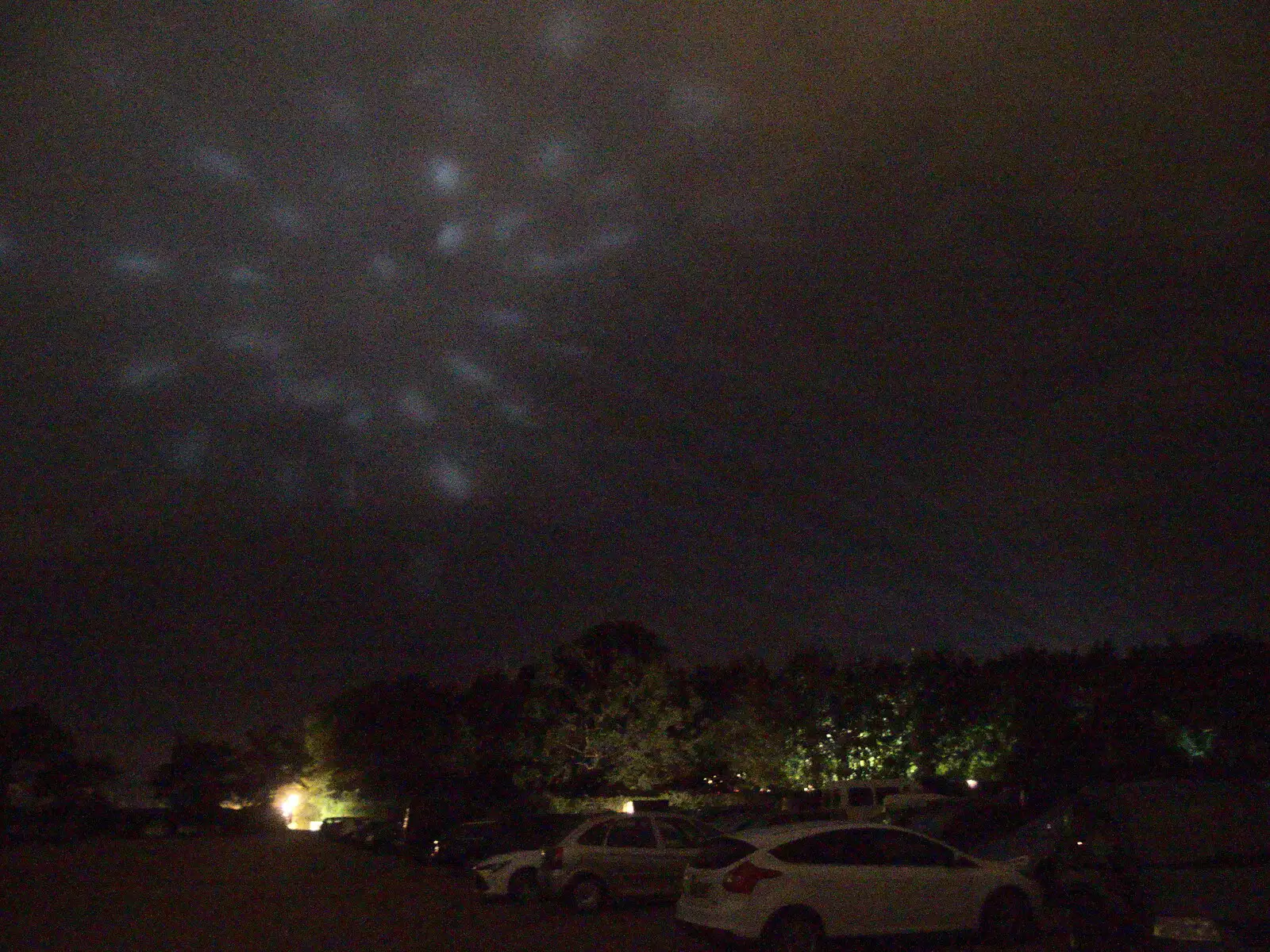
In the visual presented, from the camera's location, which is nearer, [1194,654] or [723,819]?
[723,819]

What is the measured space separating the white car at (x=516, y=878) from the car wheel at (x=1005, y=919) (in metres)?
9.19

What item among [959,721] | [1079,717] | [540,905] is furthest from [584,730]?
[540,905]

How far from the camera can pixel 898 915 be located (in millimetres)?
12398

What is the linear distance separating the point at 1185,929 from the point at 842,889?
13.8ft

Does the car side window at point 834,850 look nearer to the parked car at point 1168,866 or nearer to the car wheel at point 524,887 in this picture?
the parked car at point 1168,866

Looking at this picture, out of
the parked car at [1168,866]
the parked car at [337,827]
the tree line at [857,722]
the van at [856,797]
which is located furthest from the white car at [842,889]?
the parked car at [337,827]

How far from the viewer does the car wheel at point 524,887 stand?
20.2 m

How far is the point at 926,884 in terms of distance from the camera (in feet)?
41.4

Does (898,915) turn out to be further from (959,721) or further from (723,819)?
(959,721)

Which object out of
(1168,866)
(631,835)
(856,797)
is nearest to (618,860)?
(631,835)

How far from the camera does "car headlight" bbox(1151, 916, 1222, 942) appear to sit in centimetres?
845

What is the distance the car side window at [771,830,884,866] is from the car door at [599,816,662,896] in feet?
21.0

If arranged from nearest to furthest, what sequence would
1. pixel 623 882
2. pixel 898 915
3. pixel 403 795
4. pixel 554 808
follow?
pixel 898 915
pixel 623 882
pixel 554 808
pixel 403 795

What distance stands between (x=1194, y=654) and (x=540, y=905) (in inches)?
1001
